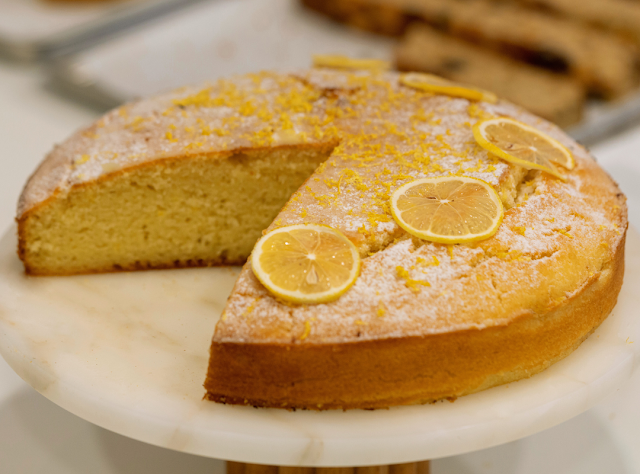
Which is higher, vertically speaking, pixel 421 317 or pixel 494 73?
pixel 421 317

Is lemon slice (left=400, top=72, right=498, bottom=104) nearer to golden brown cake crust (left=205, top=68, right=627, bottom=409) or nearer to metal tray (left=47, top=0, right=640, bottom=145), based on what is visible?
golden brown cake crust (left=205, top=68, right=627, bottom=409)

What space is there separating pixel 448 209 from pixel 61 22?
4.39 m

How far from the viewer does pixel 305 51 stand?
4.92 meters

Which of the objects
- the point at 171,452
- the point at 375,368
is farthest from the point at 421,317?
the point at 171,452

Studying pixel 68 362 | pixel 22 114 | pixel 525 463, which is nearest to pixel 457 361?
pixel 525 463

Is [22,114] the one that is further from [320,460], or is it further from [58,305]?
[320,460]

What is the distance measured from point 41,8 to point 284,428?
4.95 metres

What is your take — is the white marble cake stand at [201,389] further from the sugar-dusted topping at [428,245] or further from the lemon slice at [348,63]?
the lemon slice at [348,63]

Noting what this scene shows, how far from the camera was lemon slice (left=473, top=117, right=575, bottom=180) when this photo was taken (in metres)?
2.24

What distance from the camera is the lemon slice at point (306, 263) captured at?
5.82 ft

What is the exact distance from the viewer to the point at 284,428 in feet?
5.53

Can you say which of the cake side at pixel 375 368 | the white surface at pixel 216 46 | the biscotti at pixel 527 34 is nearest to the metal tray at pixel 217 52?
the white surface at pixel 216 46

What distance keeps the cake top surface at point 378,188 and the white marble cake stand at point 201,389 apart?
0.21 m

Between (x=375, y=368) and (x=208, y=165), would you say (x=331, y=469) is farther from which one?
(x=208, y=165)
